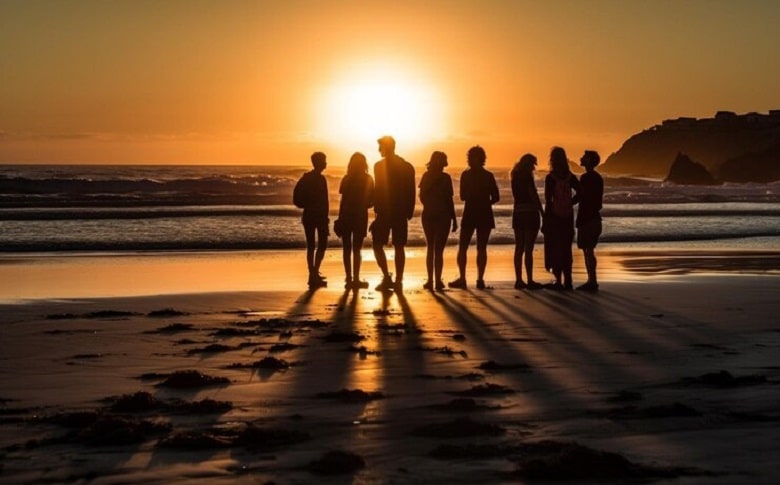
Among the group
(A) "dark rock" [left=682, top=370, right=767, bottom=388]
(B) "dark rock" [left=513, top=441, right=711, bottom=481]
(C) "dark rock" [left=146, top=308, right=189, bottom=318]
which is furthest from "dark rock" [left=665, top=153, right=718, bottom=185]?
(B) "dark rock" [left=513, top=441, right=711, bottom=481]

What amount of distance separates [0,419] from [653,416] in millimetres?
3467

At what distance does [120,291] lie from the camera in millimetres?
14445

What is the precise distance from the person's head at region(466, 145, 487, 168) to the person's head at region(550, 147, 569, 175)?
0.87m

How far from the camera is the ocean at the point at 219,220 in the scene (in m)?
24.3

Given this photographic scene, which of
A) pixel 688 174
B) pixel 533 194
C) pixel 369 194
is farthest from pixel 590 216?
pixel 688 174

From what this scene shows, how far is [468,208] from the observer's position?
47.2ft

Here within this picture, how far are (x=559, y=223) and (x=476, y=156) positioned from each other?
1325 mm

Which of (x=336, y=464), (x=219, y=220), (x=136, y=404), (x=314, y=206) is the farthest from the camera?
(x=219, y=220)

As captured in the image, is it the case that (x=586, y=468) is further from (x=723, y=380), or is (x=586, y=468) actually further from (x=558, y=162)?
(x=558, y=162)

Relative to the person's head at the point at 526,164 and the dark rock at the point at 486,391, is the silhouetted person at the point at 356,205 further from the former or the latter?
the dark rock at the point at 486,391

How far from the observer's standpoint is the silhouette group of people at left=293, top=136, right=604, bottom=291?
14.0 metres

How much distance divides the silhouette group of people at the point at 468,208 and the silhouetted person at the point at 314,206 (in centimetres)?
19

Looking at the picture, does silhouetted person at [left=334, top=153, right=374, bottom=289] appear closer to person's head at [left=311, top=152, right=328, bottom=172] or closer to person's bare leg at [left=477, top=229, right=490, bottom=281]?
person's head at [left=311, top=152, right=328, bottom=172]

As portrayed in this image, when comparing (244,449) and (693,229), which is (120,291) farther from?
(693,229)
